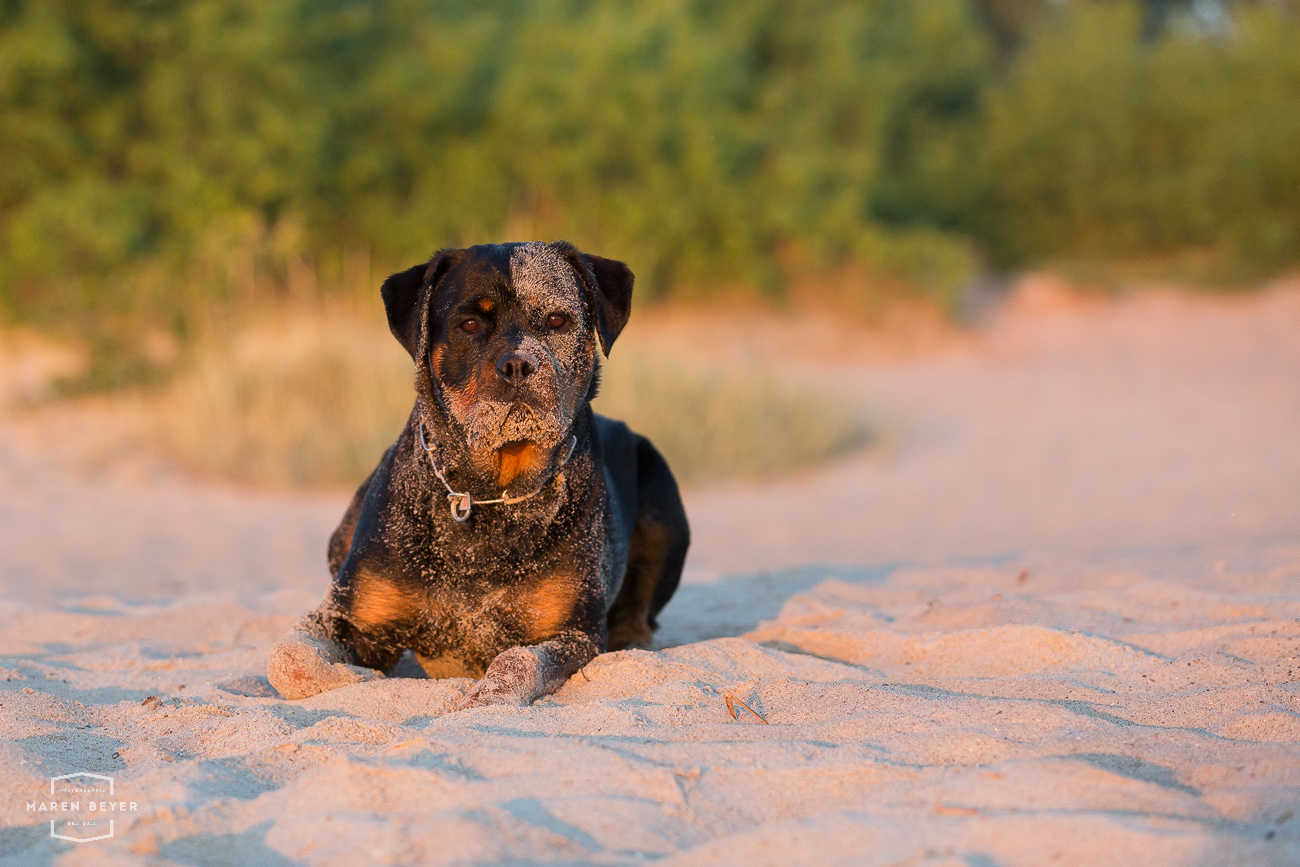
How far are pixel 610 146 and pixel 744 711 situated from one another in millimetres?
13640

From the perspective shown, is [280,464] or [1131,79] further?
[1131,79]

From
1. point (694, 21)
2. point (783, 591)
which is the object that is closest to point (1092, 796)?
point (783, 591)

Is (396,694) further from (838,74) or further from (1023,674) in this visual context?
(838,74)

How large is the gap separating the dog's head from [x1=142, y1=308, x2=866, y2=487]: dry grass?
5560mm

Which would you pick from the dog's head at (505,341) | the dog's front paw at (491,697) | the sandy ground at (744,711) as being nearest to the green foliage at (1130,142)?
the sandy ground at (744,711)

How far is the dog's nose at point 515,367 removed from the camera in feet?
11.6

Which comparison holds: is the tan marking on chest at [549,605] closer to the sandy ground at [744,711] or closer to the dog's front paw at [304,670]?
the sandy ground at [744,711]

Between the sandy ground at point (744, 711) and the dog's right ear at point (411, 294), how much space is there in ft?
3.62

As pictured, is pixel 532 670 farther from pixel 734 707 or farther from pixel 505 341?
pixel 505 341

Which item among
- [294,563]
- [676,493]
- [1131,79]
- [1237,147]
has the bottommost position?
[294,563]

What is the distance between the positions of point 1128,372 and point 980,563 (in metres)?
8.91

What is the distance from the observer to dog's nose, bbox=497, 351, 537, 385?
3.55 m

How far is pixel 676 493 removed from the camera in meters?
5.02

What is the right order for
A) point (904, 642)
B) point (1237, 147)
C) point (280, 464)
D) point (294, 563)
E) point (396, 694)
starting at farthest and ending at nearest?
point (1237, 147), point (280, 464), point (294, 563), point (904, 642), point (396, 694)
